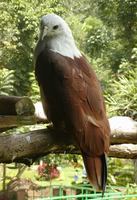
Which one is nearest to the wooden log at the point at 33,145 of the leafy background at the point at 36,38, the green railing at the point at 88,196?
the green railing at the point at 88,196

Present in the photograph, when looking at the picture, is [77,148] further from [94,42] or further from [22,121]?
[94,42]

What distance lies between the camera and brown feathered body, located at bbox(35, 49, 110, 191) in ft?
4.48

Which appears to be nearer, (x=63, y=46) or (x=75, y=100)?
(x=75, y=100)

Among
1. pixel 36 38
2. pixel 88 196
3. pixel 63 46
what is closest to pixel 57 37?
pixel 63 46

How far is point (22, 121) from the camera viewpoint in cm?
152

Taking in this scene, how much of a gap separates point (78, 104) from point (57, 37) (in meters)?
0.28

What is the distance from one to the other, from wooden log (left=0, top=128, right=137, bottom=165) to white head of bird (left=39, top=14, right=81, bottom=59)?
0.88 ft

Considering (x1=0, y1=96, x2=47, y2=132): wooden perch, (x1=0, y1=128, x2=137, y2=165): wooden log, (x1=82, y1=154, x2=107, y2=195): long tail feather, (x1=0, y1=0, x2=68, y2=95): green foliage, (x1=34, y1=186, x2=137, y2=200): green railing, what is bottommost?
(x1=34, y1=186, x2=137, y2=200): green railing

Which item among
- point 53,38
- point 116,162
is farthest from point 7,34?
point 53,38

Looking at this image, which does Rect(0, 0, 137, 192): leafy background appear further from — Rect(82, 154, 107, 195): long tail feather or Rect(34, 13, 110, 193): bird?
Rect(82, 154, 107, 195): long tail feather

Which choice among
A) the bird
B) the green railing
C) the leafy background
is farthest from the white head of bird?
the leafy background

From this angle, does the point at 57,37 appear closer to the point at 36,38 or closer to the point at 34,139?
the point at 34,139

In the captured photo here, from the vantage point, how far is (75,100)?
1410 mm

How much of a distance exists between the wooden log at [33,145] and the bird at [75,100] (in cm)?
5
